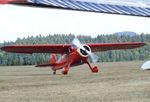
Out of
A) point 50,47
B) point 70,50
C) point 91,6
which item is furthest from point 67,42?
point 91,6

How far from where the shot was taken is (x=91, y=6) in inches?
287

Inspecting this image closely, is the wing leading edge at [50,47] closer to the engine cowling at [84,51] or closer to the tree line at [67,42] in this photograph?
the engine cowling at [84,51]

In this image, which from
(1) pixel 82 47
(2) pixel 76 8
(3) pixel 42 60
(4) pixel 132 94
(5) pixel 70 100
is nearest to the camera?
(2) pixel 76 8

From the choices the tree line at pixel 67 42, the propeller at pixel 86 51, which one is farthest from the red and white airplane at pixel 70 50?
the tree line at pixel 67 42

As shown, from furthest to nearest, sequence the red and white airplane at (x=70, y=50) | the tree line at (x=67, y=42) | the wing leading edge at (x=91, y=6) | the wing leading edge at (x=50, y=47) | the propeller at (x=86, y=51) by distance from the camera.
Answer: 1. the tree line at (x=67, y=42)
2. the wing leading edge at (x=50, y=47)
3. the red and white airplane at (x=70, y=50)
4. the propeller at (x=86, y=51)
5. the wing leading edge at (x=91, y=6)

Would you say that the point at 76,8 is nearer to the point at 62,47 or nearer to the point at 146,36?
the point at 62,47

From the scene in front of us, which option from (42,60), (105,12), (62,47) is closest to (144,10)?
(105,12)

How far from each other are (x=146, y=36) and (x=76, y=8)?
9459cm

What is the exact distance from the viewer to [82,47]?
22.1 metres

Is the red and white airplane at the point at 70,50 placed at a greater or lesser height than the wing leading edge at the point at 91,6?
lesser

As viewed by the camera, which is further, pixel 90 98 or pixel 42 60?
pixel 42 60

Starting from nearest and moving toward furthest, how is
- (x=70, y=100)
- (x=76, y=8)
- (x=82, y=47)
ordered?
(x=76, y=8)
(x=70, y=100)
(x=82, y=47)

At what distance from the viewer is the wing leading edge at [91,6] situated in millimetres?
7030

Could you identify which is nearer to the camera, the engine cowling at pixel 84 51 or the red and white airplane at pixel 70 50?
the engine cowling at pixel 84 51
